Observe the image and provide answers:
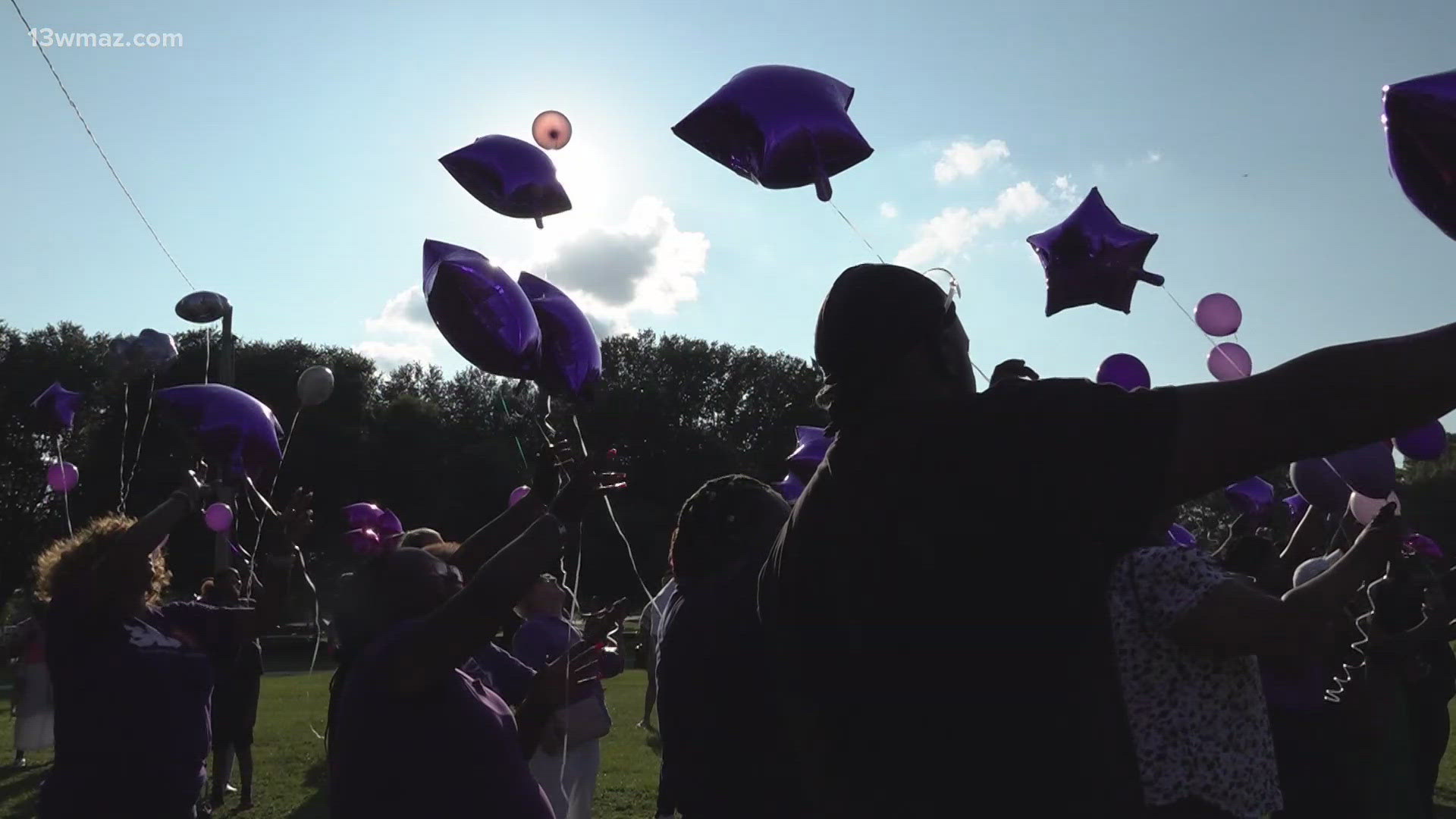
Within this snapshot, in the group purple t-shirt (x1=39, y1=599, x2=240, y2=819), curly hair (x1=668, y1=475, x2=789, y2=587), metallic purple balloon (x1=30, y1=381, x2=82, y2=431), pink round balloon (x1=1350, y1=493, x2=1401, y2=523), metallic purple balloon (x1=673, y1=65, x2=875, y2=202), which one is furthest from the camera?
metallic purple balloon (x1=30, y1=381, x2=82, y2=431)

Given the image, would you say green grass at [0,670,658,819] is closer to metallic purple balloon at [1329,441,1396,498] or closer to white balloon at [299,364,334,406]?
white balloon at [299,364,334,406]

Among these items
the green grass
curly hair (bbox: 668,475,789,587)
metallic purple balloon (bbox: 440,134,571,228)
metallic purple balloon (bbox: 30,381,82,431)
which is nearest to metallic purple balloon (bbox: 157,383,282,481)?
metallic purple balloon (bbox: 440,134,571,228)

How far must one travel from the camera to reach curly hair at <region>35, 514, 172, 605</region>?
3586 millimetres

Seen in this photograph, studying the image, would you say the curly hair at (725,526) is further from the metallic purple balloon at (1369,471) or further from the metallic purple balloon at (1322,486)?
the metallic purple balloon at (1322,486)

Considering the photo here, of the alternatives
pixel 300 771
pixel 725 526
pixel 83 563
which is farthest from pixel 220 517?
pixel 725 526

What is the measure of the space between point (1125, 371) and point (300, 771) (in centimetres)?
835

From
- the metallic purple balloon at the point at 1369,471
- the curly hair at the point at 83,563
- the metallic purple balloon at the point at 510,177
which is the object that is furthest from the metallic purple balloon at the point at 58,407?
the metallic purple balloon at the point at 1369,471

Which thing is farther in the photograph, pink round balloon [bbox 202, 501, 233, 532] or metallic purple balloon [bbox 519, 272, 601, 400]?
pink round balloon [bbox 202, 501, 233, 532]

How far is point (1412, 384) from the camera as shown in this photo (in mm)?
1160

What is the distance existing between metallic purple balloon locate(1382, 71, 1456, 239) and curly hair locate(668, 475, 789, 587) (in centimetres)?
149

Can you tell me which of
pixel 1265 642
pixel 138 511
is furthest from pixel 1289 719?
pixel 138 511

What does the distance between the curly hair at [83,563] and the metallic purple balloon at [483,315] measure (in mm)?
1315

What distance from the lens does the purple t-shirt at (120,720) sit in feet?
11.3

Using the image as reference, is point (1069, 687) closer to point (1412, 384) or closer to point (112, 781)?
point (1412, 384)
